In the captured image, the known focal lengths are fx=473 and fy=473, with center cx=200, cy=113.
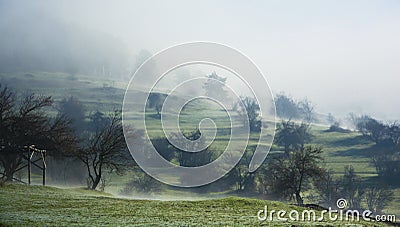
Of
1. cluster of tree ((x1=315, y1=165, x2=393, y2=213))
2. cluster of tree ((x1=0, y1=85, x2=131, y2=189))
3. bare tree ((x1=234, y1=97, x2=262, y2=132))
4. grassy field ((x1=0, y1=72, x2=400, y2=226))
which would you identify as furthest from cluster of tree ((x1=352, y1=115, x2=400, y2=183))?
cluster of tree ((x1=0, y1=85, x2=131, y2=189))

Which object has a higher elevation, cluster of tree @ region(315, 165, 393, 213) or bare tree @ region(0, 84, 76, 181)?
bare tree @ region(0, 84, 76, 181)

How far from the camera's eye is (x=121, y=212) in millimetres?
29594

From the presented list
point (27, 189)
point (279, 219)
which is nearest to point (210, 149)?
point (27, 189)

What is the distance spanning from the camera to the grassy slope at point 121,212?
2459cm

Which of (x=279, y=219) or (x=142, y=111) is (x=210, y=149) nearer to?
(x=142, y=111)

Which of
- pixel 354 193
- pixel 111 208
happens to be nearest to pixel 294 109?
pixel 354 193

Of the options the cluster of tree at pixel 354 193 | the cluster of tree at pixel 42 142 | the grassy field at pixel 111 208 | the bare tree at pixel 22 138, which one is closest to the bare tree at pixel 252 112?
the cluster of tree at pixel 354 193

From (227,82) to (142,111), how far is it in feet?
147

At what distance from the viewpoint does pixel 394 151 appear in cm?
10944

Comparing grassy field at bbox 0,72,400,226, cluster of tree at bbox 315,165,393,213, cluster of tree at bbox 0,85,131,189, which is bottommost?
cluster of tree at bbox 315,165,393,213

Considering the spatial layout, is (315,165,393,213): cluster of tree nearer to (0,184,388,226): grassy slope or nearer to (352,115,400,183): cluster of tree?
(352,115,400,183): cluster of tree

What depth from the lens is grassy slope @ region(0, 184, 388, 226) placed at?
968 inches

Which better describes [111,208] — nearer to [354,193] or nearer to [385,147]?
[354,193]

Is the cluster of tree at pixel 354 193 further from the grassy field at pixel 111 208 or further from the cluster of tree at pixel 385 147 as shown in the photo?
the cluster of tree at pixel 385 147
